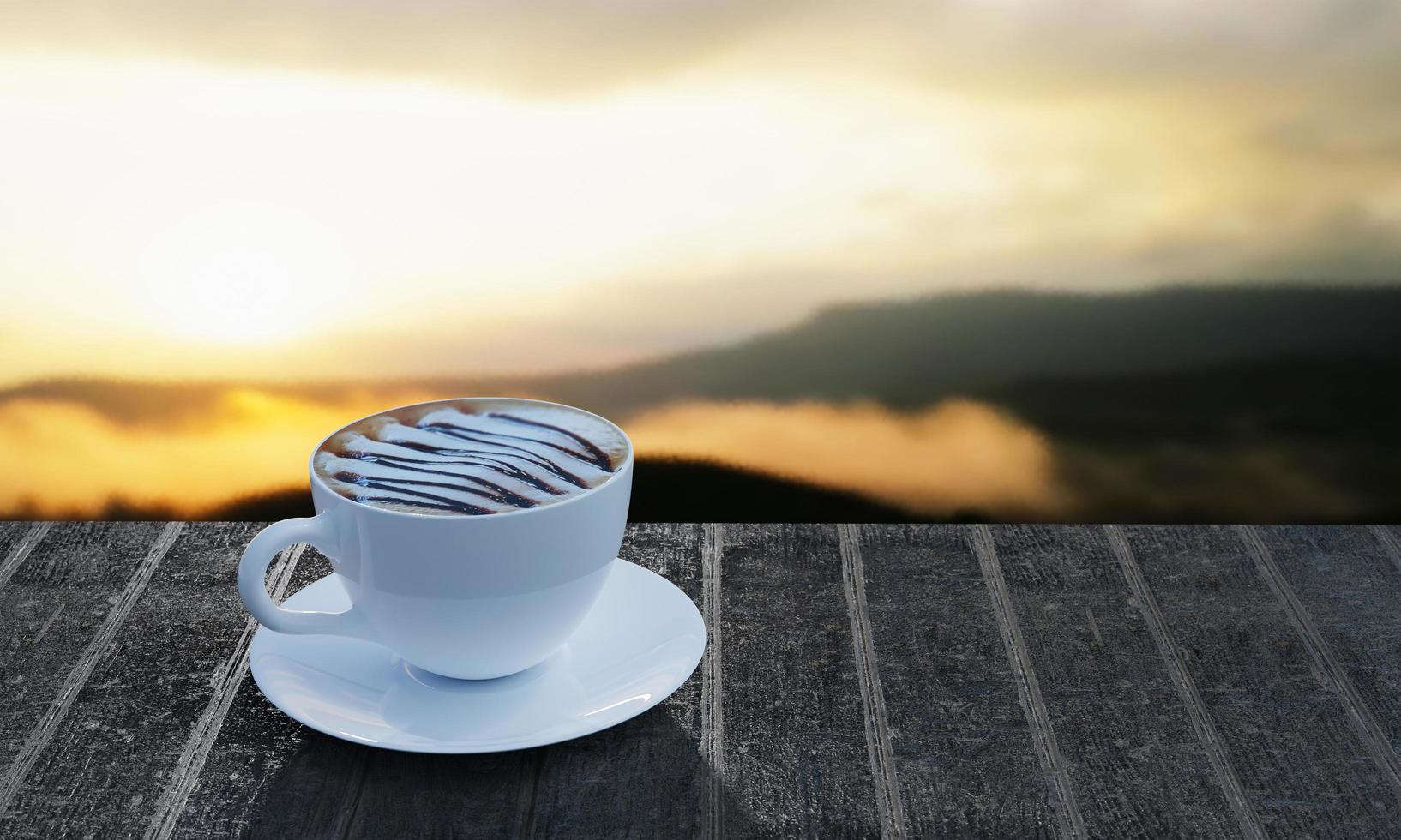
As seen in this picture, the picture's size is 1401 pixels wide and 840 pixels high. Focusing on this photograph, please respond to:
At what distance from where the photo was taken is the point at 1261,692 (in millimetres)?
563

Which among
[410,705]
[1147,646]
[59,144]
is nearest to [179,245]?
[59,144]

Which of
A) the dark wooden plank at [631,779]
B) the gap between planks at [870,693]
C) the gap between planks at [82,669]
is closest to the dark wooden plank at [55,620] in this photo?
the gap between planks at [82,669]

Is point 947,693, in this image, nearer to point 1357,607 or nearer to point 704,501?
point 1357,607

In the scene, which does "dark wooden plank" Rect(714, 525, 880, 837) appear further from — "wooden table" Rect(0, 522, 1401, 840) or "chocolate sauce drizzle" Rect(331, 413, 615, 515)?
"chocolate sauce drizzle" Rect(331, 413, 615, 515)

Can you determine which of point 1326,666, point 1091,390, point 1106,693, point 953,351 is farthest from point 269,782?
point 1091,390

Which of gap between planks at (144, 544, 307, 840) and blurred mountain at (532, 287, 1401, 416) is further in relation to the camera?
blurred mountain at (532, 287, 1401, 416)

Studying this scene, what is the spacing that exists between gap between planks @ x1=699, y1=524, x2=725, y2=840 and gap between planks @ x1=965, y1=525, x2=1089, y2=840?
0.47 ft

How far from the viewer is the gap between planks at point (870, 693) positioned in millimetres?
474

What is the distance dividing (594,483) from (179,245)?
0.84 m

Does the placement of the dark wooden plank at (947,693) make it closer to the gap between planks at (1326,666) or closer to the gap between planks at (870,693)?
the gap between planks at (870,693)

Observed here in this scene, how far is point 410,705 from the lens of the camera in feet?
1.69

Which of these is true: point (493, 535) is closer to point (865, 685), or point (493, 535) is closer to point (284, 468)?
point (865, 685)

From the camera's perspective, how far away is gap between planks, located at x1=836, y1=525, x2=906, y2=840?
18.7 inches

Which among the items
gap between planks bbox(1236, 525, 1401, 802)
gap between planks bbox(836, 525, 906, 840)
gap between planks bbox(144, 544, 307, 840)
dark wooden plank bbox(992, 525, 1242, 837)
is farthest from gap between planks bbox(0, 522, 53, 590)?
gap between planks bbox(1236, 525, 1401, 802)
